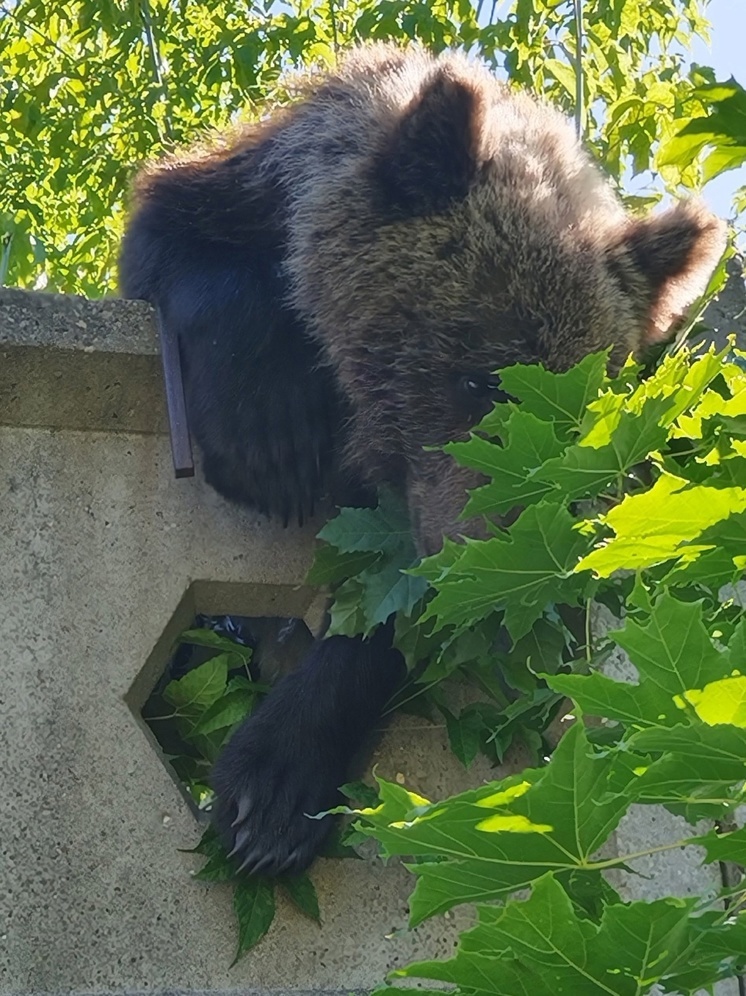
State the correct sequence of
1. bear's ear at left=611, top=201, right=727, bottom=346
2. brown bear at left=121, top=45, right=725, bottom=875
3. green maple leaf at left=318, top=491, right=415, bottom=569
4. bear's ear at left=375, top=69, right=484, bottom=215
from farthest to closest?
bear's ear at left=611, top=201, right=727, bottom=346 → bear's ear at left=375, top=69, right=484, bottom=215 → brown bear at left=121, top=45, right=725, bottom=875 → green maple leaf at left=318, top=491, right=415, bottom=569

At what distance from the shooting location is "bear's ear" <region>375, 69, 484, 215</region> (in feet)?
11.3

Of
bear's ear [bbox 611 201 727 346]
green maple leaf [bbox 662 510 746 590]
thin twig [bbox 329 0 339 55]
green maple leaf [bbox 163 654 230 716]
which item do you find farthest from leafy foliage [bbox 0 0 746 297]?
green maple leaf [bbox 662 510 746 590]

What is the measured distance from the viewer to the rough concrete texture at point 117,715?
2.67 metres

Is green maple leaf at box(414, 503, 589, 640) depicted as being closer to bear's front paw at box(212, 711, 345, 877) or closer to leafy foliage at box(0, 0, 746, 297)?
bear's front paw at box(212, 711, 345, 877)

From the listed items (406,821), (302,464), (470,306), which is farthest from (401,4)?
(406,821)

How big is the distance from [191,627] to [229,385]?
1.85 ft

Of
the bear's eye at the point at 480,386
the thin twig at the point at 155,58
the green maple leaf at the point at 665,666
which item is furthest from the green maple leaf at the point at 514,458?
the thin twig at the point at 155,58

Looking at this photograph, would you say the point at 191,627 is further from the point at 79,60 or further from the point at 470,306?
the point at 79,60

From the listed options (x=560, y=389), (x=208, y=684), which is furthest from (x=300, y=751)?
(x=560, y=389)

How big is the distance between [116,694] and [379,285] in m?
1.29

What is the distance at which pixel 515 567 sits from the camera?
1658 mm

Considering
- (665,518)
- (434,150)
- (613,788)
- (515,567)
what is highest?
(665,518)

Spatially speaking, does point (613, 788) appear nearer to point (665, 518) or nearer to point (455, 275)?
point (665, 518)

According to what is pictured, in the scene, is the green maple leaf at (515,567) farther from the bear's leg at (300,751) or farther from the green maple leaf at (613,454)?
the bear's leg at (300,751)
